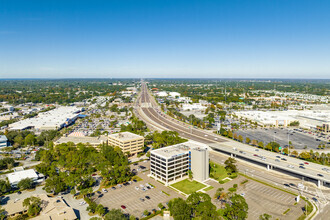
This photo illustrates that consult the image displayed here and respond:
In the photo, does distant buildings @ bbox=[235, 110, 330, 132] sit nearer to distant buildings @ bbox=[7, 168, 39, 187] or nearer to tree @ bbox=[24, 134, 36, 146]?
distant buildings @ bbox=[7, 168, 39, 187]

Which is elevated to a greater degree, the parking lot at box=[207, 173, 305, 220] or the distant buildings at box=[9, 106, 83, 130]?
the distant buildings at box=[9, 106, 83, 130]

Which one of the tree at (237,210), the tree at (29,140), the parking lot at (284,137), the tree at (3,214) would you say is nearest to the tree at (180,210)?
the tree at (237,210)

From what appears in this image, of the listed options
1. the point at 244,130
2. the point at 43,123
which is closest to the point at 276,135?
the point at 244,130

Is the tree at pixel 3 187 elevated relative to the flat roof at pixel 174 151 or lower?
lower

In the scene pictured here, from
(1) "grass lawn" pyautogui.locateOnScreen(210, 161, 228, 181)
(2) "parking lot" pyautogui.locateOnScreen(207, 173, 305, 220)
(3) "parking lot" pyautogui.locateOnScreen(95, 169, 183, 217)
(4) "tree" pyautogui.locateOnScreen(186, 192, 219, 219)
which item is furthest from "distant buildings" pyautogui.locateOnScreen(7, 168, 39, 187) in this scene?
(1) "grass lawn" pyautogui.locateOnScreen(210, 161, 228, 181)

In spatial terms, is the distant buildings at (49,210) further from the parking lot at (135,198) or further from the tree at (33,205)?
the parking lot at (135,198)

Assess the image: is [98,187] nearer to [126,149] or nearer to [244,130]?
[126,149]

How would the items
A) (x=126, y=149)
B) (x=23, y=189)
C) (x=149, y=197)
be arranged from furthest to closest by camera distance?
(x=126, y=149), (x=23, y=189), (x=149, y=197)
